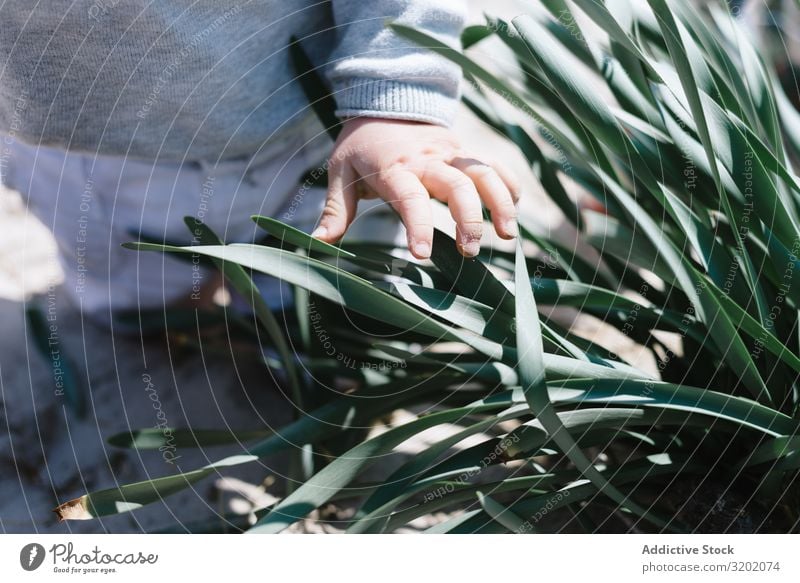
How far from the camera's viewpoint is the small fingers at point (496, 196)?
0.46m

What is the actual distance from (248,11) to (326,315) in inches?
9.6

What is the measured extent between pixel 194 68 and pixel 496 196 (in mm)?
261

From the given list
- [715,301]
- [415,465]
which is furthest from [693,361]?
[415,465]

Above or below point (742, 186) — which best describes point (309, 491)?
below

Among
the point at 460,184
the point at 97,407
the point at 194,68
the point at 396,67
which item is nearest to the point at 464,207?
the point at 460,184

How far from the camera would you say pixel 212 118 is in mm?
594

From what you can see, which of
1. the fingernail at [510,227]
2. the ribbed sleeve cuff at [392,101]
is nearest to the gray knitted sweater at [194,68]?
the ribbed sleeve cuff at [392,101]

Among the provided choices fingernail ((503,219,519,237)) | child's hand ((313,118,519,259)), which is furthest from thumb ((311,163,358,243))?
fingernail ((503,219,519,237))

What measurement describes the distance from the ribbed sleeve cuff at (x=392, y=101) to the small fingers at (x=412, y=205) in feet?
0.19

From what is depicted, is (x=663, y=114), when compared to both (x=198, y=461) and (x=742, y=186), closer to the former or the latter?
(x=742, y=186)

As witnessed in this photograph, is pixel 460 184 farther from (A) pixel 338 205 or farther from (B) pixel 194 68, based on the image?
(B) pixel 194 68

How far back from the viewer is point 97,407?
0.63 metres

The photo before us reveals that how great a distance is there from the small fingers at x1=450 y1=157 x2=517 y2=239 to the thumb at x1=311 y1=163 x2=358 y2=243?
0.27ft
